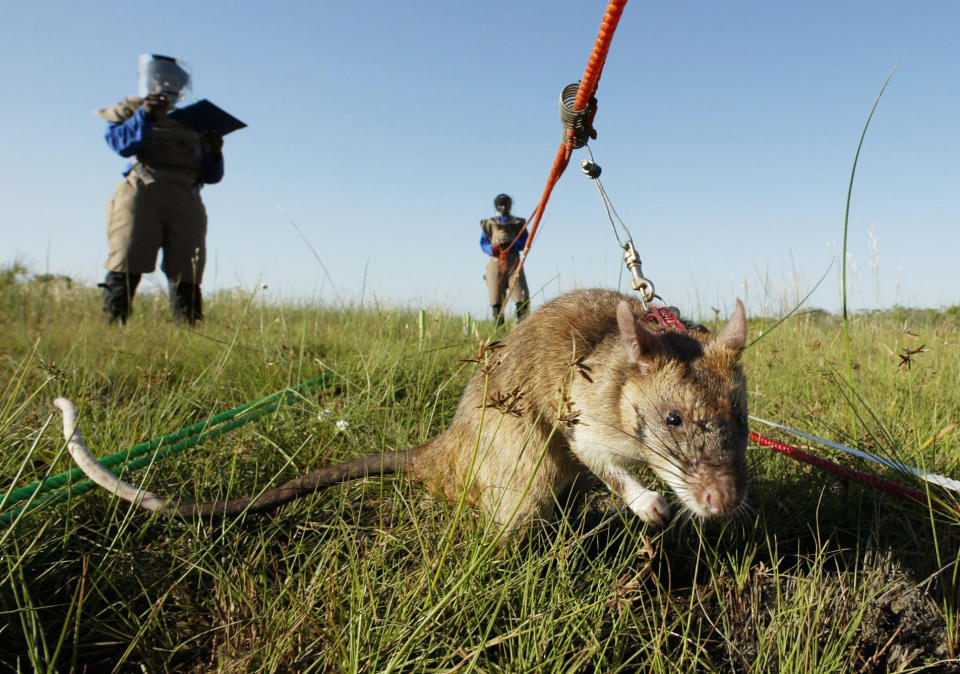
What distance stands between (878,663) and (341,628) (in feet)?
5.77

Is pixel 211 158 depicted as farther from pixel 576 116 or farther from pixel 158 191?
pixel 576 116

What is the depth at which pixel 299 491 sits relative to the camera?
6.70 feet

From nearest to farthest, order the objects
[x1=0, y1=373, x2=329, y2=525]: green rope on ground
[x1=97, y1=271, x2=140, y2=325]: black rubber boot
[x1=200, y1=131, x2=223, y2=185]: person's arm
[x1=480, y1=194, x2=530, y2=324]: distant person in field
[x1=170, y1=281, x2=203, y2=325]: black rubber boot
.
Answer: [x1=0, y1=373, x2=329, y2=525]: green rope on ground → [x1=97, y1=271, x2=140, y2=325]: black rubber boot → [x1=170, y1=281, x2=203, y2=325]: black rubber boot → [x1=200, y1=131, x2=223, y2=185]: person's arm → [x1=480, y1=194, x2=530, y2=324]: distant person in field

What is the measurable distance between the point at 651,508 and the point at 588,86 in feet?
5.86

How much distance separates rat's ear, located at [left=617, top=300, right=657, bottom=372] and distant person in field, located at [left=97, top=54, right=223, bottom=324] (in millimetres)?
5123

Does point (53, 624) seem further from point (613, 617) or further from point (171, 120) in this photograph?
point (171, 120)

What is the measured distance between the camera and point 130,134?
5.76 metres

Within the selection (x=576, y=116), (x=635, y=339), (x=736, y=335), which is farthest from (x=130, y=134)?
(x=736, y=335)

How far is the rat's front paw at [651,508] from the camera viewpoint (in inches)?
81.5

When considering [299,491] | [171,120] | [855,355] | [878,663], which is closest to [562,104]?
[299,491]

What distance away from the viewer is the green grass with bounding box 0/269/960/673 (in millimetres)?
1523

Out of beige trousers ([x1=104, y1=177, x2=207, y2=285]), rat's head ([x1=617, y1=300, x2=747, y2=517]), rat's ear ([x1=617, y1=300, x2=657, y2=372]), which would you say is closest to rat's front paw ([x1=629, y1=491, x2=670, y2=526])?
rat's head ([x1=617, y1=300, x2=747, y2=517])

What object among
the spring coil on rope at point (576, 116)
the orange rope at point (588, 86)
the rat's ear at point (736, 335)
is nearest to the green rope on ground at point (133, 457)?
the orange rope at point (588, 86)

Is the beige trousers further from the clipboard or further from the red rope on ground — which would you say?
the red rope on ground
